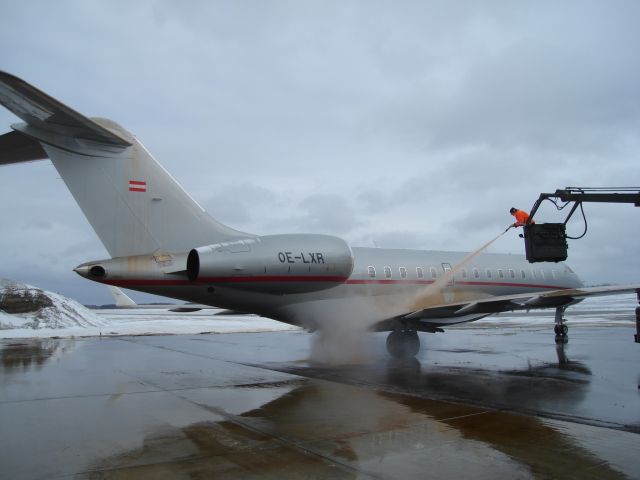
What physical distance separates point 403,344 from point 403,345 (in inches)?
1.1

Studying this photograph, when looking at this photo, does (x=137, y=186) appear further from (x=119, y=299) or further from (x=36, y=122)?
(x=119, y=299)

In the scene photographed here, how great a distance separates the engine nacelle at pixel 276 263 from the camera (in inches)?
404

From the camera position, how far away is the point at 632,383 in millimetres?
9164

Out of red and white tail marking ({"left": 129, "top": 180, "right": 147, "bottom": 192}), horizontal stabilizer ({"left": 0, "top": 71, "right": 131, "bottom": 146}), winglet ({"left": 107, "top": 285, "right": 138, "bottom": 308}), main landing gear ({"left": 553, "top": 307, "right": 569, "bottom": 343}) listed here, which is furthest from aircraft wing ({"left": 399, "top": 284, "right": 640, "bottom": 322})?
winglet ({"left": 107, "top": 285, "right": 138, "bottom": 308})

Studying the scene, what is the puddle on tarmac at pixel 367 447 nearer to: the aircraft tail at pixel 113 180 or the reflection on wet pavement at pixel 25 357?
the aircraft tail at pixel 113 180

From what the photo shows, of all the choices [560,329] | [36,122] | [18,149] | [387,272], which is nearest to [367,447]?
[36,122]

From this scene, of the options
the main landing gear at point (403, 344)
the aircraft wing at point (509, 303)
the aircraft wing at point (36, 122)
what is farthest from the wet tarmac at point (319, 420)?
the aircraft wing at point (36, 122)

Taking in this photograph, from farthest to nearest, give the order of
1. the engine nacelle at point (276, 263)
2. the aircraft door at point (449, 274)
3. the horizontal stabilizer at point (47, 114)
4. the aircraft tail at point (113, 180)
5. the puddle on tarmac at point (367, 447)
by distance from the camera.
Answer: the aircraft door at point (449, 274), the engine nacelle at point (276, 263), the aircraft tail at point (113, 180), the horizontal stabilizer at point (47, 114), the puddle on tarmac at point (367, 447)

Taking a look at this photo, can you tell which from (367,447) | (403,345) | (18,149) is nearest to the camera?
(367,447)

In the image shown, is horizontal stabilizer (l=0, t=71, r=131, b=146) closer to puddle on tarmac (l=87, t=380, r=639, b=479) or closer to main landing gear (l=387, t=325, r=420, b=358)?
puddle on tarmac (l=87, t=380, r=639, b=479)

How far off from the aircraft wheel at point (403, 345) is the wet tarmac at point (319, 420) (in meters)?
2.14

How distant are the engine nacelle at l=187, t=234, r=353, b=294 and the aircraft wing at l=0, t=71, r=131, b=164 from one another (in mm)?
2912

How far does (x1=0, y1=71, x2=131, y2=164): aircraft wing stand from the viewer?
7.60 meters

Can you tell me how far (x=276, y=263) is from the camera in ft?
36.0
